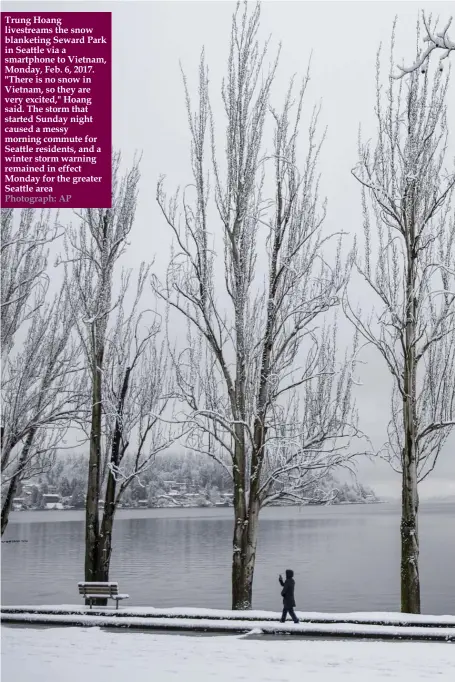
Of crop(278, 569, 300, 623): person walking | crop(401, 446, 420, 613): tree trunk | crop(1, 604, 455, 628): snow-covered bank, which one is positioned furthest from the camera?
crop(401, 446, 420, 613): tree trunk

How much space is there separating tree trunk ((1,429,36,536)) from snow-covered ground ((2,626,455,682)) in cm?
609

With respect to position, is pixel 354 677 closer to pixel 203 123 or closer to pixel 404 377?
pixel 404 377

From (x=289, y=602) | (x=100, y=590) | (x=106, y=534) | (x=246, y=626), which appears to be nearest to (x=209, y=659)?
(x=246, y=626)

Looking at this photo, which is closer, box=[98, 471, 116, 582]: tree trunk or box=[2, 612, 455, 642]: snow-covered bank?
box=[2, 612, 455, 642]: snow-covered bank

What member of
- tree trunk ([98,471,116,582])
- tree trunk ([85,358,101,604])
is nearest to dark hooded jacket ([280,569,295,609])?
tree trunk ([98,471,116,582])

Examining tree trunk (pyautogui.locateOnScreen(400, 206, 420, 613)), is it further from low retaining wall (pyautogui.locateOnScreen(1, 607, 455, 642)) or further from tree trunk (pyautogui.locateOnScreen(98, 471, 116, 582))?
tree trunk (pyautogui.locateOnScreen(98, 471, 116, 582))

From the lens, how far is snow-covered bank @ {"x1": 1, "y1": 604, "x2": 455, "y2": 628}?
13.4 m

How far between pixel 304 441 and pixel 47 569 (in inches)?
1399

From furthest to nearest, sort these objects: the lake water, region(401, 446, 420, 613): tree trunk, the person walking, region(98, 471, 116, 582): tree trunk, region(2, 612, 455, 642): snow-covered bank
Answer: the lake water, region(98, 471, 116, 582): tree trunk, region(401, 446, 420, 613): tree trunk, the person walking, region(2, 612, 455, 642): snow-covered bank

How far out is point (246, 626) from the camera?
43.3ft

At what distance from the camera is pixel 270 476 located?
1556cm

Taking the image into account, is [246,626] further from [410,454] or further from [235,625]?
[410,454]

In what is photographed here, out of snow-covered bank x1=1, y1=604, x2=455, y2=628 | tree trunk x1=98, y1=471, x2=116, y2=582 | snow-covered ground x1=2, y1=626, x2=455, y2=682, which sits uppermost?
tree trunk x1=98, y1=471, x2=116, y2=582

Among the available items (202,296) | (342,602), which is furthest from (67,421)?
(342,602)
